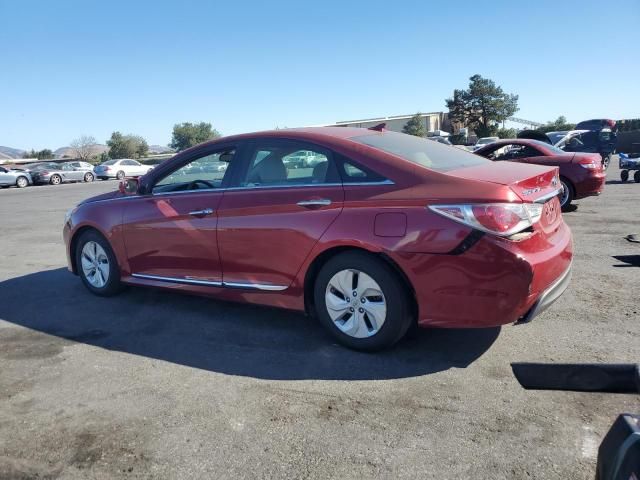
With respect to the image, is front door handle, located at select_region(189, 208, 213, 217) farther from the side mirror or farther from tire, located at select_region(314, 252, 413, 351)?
tire, located at select_region(314, 252, 413, 351)

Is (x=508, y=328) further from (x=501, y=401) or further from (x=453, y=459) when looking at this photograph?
(x=453, y=459)

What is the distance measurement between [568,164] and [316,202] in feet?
24.1

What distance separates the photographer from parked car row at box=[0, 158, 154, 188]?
31184mm

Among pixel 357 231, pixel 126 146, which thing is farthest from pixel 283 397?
pixel 126 146

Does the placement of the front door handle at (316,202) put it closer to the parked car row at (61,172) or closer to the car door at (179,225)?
the car door at (179,225)

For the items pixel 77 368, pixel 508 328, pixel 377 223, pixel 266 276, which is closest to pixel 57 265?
pixel 77 368

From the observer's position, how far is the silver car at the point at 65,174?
32.5 m

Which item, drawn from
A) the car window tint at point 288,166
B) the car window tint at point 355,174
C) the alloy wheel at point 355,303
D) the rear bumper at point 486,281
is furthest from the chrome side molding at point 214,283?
the rear bumper at point 486,281

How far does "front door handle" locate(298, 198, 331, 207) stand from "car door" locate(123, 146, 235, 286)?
0.90 m

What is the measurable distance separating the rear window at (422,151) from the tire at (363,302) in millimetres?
837

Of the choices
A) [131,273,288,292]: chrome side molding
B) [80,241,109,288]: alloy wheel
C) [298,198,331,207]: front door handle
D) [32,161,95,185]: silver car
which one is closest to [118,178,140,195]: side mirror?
[80,241,109,288]: alloy wheel

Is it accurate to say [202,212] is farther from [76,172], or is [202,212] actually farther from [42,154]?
[42,154]

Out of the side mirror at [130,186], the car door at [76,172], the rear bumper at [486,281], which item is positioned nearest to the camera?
the rear bumper at [486,281]

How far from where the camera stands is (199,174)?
4.81m
